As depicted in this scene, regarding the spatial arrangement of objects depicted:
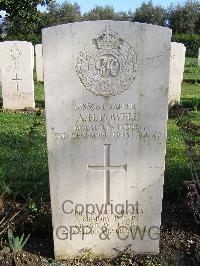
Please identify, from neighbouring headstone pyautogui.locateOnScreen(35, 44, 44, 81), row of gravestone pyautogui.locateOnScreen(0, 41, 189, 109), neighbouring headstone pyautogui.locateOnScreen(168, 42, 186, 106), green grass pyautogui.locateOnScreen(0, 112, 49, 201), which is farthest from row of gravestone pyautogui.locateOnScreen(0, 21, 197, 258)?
neighbouring headstone pyautogui.locateOnScreen(35, 44, 44, 81)

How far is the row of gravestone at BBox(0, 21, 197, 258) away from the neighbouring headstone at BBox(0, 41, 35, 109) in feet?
21.6

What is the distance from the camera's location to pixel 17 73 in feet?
31.4

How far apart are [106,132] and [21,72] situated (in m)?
6.85

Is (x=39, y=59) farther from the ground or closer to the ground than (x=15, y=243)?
farther from the ground

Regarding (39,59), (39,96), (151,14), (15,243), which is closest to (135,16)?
(151,14)

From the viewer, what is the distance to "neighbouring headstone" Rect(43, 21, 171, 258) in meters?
2.92

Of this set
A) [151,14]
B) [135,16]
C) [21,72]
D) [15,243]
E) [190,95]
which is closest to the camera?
[15,243]

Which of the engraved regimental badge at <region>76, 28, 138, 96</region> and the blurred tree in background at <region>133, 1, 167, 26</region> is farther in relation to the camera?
the blurred tree in background at <region>133, 1, 167, 26</region>

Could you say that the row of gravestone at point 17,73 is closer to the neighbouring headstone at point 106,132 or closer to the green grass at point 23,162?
the green grass at point 23,162

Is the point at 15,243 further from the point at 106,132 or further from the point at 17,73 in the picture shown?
the point at 17,73

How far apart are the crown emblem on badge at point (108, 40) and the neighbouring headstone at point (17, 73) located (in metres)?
6.66

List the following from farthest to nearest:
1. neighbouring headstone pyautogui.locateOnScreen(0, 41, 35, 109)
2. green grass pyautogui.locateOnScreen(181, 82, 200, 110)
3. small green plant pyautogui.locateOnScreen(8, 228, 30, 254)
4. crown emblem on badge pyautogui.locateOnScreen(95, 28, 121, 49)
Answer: green grass pyautogui.locateOnScreen(181, 82, 200, 110) → neighbouring headstone pyautogui.locateOnScreen(0, 41, 35, 109) → small green plant pyautogui.locateOnScreen(8, 228, 30, 254) → crown emblem on badge pyautogui.locateOnScreen(95, 28, 121, 49)

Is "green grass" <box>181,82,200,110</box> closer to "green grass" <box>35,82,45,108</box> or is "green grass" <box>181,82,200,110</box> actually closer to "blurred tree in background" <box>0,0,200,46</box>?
"green grass" <box>35,82,45,108</box>

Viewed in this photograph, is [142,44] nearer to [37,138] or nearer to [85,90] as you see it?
[85,90]
